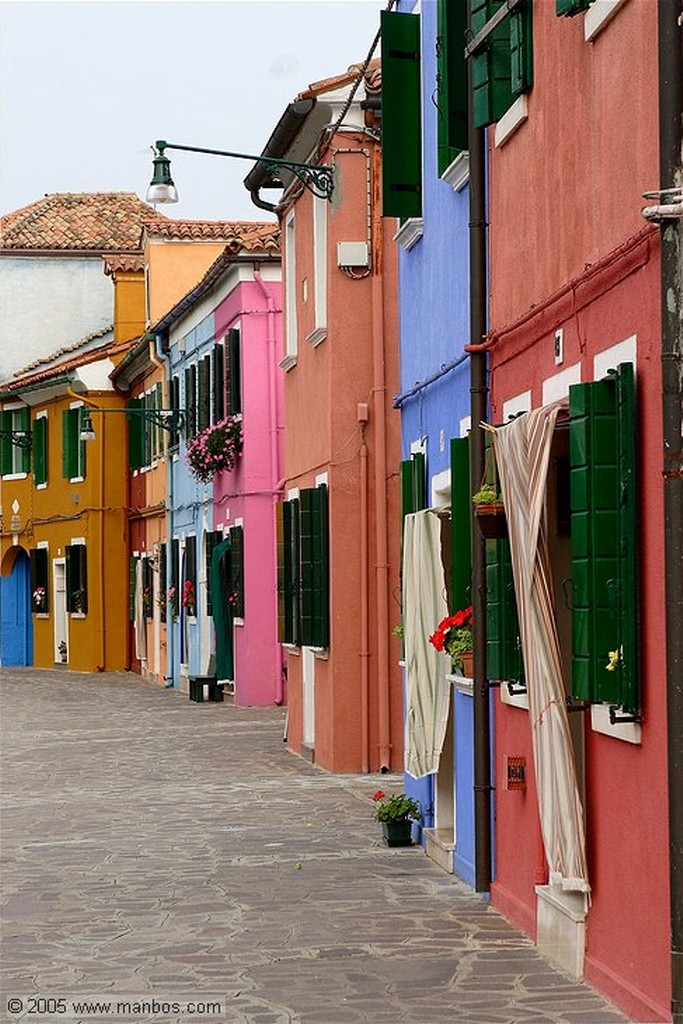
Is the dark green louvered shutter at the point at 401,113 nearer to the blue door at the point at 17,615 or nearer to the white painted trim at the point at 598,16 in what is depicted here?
the white painted trim at the point at 598,16

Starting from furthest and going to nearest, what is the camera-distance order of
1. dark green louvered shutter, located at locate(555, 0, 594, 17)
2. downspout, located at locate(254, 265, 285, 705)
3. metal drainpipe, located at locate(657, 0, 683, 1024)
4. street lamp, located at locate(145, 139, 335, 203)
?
1. downspout, located at locate(254, 265, 285, 705)
2. street lamp, located at locate(145, 139, 335, 203)
3. dark green louvered shutter, located at locate(555, 0, 594, 17)
4. metal drainpipe, located at locate(657, 0, 683, 1024)

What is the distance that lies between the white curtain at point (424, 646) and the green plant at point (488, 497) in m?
2.58

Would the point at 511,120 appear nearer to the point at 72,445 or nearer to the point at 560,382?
the point at 560,382

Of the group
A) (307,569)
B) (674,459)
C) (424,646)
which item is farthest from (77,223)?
(674,459)

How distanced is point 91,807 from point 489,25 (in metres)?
8.55

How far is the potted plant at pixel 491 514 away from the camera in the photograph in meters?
9.58

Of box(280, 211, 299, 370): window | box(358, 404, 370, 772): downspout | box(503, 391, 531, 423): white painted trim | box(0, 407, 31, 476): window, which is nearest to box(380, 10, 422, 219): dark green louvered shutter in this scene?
box(503, 391, 531, 423): white painted trim

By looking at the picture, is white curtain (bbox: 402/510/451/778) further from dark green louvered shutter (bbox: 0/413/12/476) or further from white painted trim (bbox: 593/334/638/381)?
dark green louvered shutter (bbox: 0/413/12/476)

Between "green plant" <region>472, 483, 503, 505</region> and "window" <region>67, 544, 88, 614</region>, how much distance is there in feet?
107

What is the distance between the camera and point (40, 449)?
148ft

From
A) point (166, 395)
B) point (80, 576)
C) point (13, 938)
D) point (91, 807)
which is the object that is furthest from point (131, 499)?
point (13, 938)

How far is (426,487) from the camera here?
1330 cm

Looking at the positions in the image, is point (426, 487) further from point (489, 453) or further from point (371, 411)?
point (371, 411)

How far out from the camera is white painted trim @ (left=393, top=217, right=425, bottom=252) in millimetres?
13617
